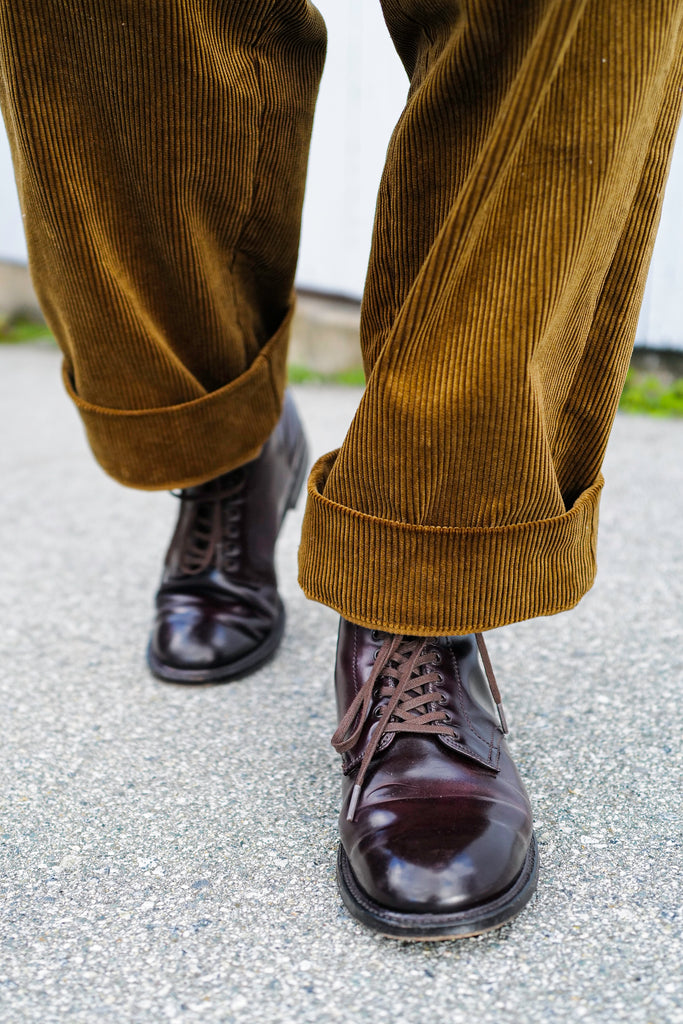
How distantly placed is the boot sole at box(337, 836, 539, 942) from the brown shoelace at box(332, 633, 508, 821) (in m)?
0.11

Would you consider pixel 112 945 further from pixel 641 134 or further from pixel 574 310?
pixel 641 134

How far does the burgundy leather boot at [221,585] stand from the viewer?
109cm

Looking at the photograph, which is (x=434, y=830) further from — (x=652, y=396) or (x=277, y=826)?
(x=652, y=396)

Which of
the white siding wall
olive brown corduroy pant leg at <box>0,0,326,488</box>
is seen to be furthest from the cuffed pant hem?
the white siding wall

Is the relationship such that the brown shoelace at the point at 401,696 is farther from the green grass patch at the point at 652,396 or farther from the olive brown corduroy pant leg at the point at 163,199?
the green grass patch at the point at 652,396

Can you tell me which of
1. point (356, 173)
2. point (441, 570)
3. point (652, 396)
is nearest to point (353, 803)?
point (441, 570)

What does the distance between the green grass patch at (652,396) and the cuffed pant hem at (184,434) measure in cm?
146

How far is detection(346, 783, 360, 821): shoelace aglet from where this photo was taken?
2.41ft

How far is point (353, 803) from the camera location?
0.74 metres

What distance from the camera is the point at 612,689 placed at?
3.45ft

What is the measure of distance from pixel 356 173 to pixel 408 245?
6.77ft

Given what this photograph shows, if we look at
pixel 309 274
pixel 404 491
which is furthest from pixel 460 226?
pixel 309 274

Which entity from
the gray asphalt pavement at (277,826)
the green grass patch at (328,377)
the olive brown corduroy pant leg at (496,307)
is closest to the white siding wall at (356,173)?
the green grass patch at (328,377)

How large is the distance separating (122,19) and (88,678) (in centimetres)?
75
